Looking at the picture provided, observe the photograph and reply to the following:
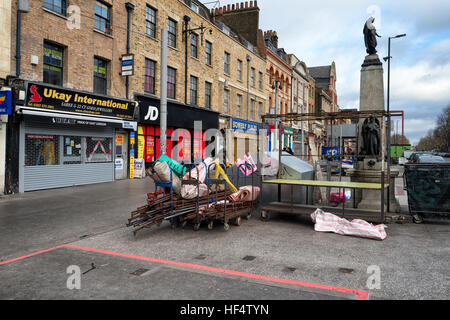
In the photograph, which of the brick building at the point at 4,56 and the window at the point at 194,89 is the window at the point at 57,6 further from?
the window at the point at 194,89

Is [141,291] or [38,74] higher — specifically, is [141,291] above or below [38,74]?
below

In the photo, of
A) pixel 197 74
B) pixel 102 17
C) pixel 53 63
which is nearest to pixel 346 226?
pixel 53 63

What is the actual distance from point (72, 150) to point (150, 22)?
925cm

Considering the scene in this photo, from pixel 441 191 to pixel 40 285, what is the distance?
8562mm

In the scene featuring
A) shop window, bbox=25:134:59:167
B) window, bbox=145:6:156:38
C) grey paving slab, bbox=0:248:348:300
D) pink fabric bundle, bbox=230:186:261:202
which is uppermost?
window, bbox=145:6:156:38

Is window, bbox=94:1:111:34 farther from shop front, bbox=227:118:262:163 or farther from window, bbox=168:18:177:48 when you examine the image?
shop front, bbox=227:118:262:163

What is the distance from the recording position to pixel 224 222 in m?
7.68

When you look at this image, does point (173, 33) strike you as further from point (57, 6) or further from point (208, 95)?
point (57, 6)

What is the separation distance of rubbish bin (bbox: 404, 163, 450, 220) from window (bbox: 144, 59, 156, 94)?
1505 centimetres

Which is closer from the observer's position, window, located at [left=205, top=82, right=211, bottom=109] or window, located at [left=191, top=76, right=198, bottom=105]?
window, located at [left=191, top=76, right=198, bottom=105]

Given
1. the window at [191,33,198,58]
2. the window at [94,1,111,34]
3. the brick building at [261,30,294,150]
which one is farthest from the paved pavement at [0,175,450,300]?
the brick building at [261,30,294,150]

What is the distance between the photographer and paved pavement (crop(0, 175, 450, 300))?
14.1 feet
